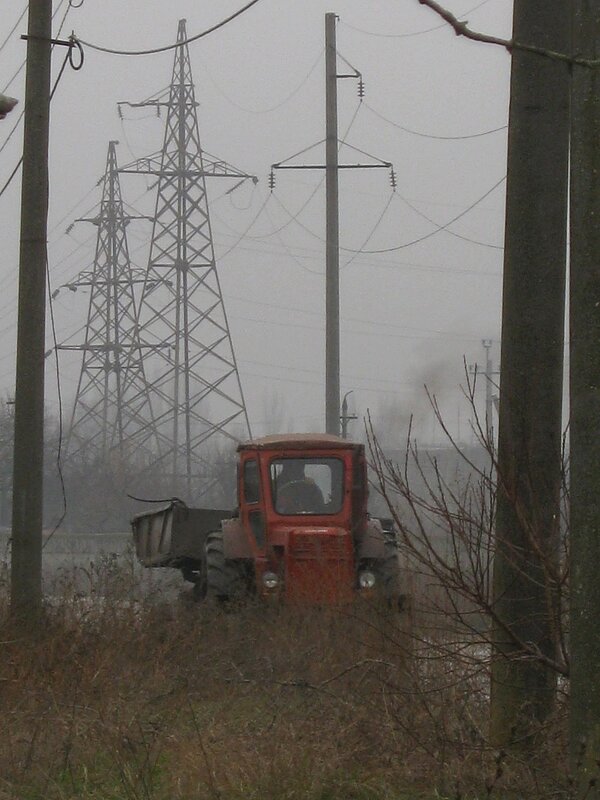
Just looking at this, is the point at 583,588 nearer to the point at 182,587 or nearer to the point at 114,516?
the point at 182,587

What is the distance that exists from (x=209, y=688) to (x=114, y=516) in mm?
35186

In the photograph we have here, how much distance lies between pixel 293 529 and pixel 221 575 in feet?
3.21

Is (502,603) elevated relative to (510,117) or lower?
lower

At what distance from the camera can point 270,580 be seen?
605 inches

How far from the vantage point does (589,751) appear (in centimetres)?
509

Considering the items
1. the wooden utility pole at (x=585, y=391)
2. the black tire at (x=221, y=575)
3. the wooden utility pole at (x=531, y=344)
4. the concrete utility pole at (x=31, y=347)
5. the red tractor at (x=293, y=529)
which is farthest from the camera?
the black tire at (x=221, y=575)

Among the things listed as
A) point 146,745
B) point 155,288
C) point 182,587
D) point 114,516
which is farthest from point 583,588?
point 114,516

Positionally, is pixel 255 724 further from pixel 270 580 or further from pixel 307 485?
pixel 307 485

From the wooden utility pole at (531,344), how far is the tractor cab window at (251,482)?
9363 mm

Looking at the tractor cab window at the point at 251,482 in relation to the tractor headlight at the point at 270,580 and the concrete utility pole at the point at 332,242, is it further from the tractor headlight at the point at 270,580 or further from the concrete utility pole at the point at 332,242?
the concrete utility pole at the point at 332,242

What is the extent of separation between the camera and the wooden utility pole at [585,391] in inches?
191

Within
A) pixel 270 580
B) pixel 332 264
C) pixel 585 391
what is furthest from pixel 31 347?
pixel 332 264

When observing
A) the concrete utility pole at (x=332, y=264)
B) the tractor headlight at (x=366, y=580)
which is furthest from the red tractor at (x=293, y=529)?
the concrete utility pole at (x=332, y=264)

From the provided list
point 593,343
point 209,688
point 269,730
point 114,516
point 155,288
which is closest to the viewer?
point 593,343
